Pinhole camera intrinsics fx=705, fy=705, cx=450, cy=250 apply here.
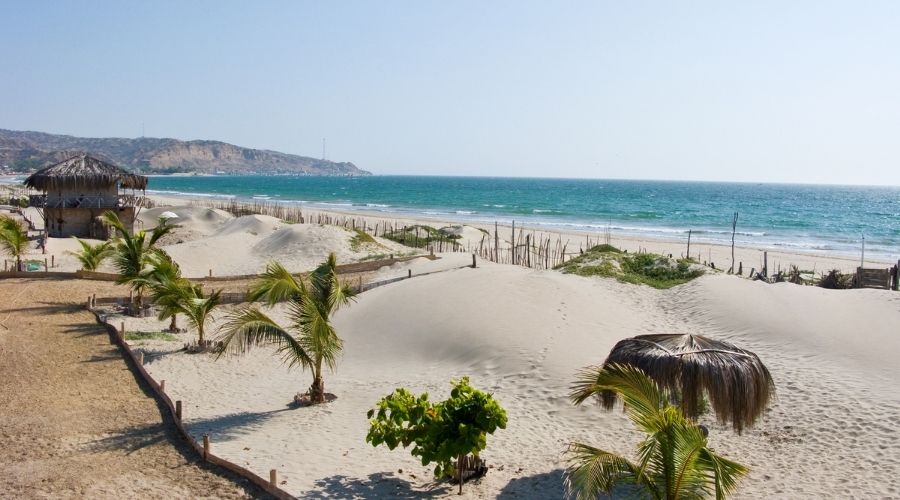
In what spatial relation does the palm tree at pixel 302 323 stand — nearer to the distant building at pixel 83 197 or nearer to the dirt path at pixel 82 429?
the dirt path at pixel 82 429

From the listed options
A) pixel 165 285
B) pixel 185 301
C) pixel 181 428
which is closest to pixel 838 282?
pixel 185 301

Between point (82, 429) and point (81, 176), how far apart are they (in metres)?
22.7

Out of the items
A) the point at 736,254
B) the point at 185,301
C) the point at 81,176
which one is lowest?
the point at 736,254

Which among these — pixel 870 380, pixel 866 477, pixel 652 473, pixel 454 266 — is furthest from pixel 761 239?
pixel 652 473

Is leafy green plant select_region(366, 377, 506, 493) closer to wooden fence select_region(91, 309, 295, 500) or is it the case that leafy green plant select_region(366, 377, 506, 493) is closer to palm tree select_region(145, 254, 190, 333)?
wooden fence select_region(91, 309, 295, 500)

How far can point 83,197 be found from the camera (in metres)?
29.8

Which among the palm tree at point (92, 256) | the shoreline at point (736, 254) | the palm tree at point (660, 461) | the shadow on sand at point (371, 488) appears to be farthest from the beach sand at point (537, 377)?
the shoreline at point (736, 254)

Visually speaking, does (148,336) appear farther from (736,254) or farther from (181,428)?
(736,254)

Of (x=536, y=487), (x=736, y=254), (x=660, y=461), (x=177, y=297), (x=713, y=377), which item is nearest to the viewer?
(x=660, y=461)

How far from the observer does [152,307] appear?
56.7 feet

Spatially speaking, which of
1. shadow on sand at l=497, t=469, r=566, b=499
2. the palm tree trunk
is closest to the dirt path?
the palm tree trunk

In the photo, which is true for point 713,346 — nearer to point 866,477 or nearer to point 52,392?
point 866,477

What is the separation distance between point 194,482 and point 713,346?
248 inches

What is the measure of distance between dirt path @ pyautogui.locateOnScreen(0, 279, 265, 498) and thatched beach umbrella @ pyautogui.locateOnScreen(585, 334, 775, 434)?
15.5ft
